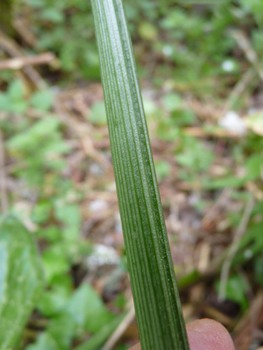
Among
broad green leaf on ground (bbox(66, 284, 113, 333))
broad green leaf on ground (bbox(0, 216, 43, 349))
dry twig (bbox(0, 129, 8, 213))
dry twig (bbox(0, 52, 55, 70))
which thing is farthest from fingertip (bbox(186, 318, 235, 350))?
dry twig (bbox(0, 52, 55, 70))

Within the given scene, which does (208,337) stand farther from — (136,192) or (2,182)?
(2,182)

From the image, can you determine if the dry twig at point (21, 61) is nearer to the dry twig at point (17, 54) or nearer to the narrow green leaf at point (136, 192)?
the dry twig at point (17, 54)

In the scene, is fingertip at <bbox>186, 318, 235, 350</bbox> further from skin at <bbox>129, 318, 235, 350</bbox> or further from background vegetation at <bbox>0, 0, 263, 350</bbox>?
background vegetation at <bbox>0, 0, 263, 350</bbox>

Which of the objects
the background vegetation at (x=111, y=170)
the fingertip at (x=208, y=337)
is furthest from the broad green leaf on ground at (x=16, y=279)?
the fingertip at (x=208, y=337)

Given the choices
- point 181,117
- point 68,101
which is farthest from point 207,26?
point 68,101

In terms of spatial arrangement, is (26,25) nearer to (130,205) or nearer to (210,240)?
(210,240)
